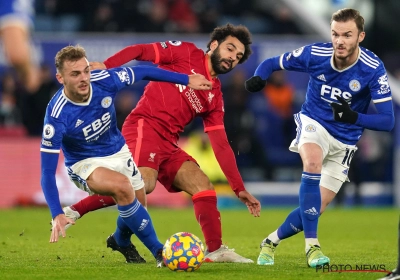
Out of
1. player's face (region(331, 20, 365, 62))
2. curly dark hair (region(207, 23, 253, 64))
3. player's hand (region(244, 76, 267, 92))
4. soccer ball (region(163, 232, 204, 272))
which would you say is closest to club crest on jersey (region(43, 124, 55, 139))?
soccer ball (region(163, 232, 204, 272))

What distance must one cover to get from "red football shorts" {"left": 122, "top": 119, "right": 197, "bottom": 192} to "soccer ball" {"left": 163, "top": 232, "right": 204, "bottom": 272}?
134cm

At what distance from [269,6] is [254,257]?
13442mm

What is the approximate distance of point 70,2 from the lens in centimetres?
1972

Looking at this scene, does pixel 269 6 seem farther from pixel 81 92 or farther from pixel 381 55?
pixel 81 92

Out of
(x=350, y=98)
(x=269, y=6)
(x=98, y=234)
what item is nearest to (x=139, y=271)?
(x=350, y=98)

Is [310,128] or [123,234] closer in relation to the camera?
[310,128]

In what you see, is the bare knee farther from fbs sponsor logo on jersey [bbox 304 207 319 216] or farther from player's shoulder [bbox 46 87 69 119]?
player's shoulder [bbox 46 87 69 119]

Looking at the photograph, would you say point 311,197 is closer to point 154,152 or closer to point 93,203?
point 154,152

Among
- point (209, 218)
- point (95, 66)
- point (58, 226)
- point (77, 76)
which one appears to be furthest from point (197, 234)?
point (58, 226)

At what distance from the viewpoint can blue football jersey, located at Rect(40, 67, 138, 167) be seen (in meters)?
7.25

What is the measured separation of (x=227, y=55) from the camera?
327 inches

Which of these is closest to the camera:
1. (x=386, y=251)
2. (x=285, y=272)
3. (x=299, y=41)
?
(x=285, y=272)

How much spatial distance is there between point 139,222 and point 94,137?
86 centimetres

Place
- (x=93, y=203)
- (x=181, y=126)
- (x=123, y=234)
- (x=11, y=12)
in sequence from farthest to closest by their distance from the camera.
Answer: (x=181, y=126) → (x=93, y=203) → (x=123, y=234) → (x=11, y=12)
